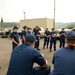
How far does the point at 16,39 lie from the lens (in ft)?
36.0

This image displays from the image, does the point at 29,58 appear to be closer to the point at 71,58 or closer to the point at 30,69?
the point at 30,69

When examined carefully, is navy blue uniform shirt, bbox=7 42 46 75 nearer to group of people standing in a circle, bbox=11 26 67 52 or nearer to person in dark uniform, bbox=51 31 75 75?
person in dark uniform, bbox=51 31 75 75

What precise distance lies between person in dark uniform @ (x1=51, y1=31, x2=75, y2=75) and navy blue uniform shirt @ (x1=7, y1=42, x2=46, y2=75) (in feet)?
2.03

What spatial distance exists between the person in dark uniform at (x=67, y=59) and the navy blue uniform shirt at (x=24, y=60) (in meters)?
0.62

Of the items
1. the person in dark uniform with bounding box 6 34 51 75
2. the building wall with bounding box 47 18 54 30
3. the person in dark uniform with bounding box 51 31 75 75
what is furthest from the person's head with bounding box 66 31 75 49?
the building wall with bounding box 47 18 54 30

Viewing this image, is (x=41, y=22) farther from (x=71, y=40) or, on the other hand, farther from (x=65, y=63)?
(x=65, y=63)

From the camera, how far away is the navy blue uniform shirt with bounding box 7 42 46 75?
4.23 metres

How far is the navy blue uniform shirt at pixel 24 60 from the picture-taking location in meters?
4.23

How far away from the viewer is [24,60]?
425cm

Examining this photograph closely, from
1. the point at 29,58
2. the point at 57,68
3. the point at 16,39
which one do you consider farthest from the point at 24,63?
the point at 16,39

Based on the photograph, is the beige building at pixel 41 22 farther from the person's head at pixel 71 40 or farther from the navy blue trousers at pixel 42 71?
the person's head at pixel 71 40

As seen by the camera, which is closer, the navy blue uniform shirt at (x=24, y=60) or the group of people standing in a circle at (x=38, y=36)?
the navy blue uniform shirt at (x=24, y=60)

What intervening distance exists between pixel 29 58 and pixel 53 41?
11.6 metres

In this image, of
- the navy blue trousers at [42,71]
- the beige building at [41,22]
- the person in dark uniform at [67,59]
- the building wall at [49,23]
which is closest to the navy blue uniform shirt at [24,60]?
the navy blue trousers at [42,71]
